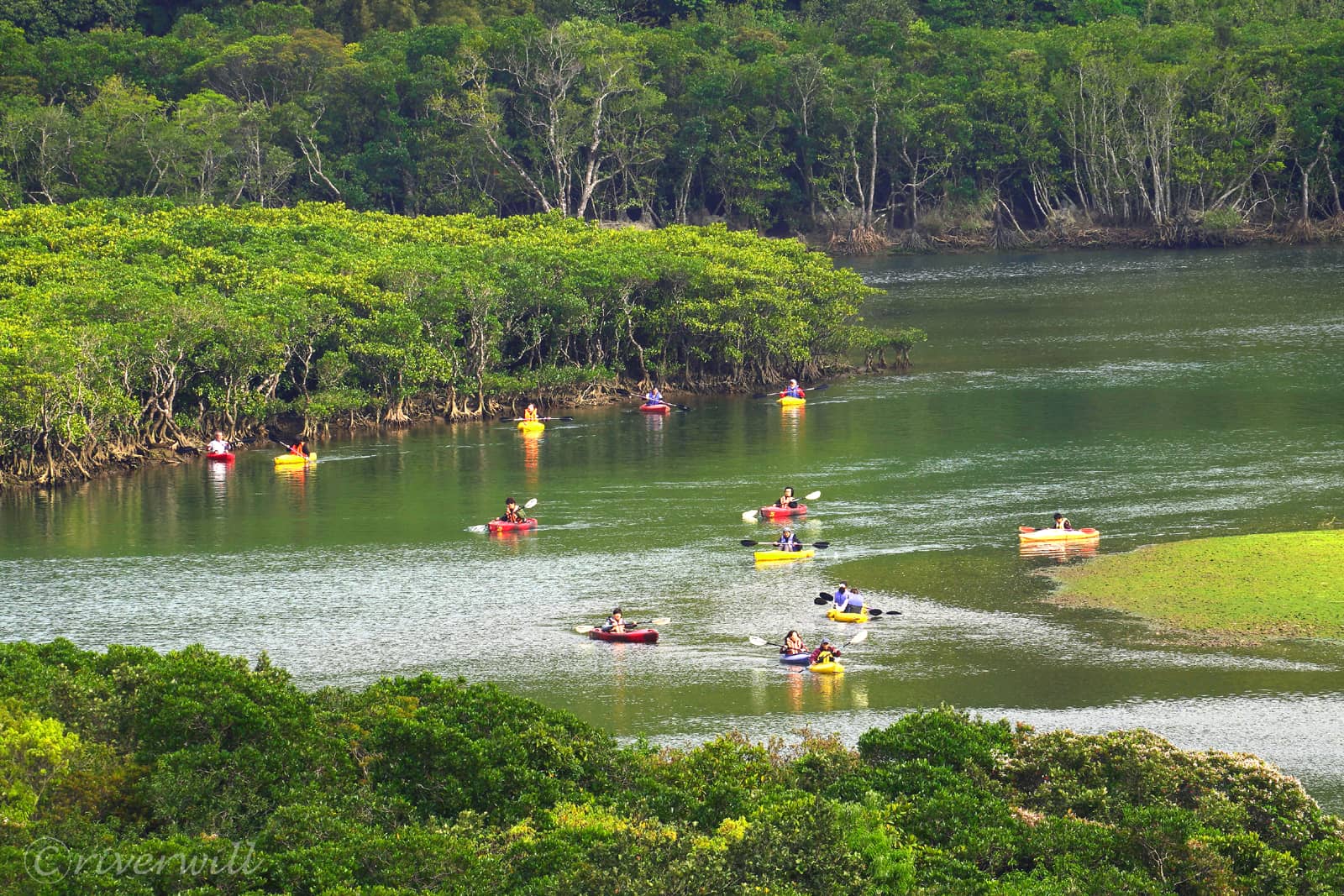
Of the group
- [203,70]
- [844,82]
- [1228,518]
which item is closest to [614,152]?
[844,82]

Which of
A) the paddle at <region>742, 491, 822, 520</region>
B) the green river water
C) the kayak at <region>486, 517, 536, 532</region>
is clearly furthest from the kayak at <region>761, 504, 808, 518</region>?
the kayak at <region>486, 517, 536, 532</region>

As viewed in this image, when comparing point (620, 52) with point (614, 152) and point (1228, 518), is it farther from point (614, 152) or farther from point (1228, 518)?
point (1228, 518)

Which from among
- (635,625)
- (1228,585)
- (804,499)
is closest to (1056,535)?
(1228,585)

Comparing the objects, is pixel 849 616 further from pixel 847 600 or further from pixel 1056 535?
pixel 1056 535

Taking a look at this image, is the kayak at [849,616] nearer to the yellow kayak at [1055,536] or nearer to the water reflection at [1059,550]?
the water reflection at [1059,550]

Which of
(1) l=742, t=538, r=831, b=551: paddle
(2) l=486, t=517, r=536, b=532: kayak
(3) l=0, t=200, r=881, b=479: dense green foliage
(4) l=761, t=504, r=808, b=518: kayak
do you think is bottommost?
(1) l=742, t=538, r=831, b=551: paddle

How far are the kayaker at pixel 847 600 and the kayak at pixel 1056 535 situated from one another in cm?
880

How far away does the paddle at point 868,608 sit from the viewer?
4412 centimetres

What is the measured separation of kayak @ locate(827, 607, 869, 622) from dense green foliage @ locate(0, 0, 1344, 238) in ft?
291

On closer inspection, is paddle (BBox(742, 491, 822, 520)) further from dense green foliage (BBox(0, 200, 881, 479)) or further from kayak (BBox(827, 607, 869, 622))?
dense green foliage (BBox(0, 200, 881, 479))

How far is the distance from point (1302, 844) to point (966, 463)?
37.8 meters

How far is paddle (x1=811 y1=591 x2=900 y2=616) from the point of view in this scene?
145ft

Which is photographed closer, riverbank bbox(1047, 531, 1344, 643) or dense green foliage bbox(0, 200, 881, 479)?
riverbank bbox(1047, 531, 1344, 643)

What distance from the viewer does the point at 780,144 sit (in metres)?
144
